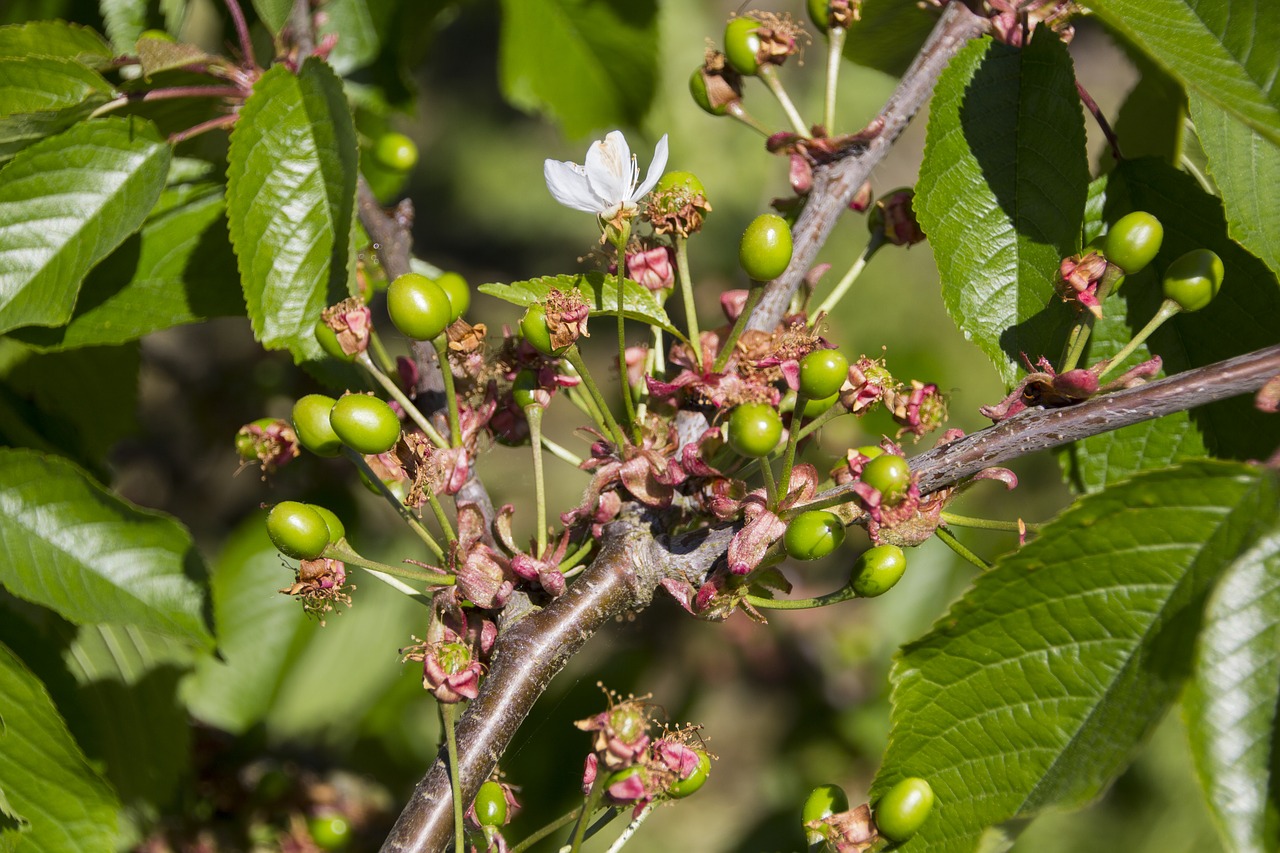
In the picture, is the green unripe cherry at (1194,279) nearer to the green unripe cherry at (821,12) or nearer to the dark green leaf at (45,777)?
the green unripe cherry at (821,12)

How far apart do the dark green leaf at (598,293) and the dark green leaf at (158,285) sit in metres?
0.54

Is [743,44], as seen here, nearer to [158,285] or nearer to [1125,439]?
[1125,439]

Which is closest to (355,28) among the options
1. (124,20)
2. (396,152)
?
(396,152)

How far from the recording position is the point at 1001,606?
982mm

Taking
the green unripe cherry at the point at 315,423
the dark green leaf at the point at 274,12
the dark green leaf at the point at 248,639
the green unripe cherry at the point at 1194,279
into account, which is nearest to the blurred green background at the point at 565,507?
the dark green leaf at the point at 248,639

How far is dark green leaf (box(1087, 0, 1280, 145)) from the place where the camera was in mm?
939

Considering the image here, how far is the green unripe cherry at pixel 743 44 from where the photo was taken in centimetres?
142

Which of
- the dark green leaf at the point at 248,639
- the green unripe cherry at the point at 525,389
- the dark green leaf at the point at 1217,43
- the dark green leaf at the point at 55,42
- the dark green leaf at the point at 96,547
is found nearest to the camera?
the dark green leaf at the point at 1217,43

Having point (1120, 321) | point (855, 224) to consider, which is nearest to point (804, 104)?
point (855, 224)

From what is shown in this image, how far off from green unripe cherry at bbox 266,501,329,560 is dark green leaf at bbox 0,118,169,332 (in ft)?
1.61

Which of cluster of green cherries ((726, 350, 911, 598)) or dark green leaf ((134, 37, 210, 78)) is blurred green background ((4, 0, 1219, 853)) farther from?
dark green leaf ((134, 37, 210, 78))

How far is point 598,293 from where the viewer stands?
1.22 meters

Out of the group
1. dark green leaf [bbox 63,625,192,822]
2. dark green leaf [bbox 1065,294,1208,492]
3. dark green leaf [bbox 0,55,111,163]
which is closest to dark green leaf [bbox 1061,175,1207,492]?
dark green leaf [bbox 1065,294,1208,492]

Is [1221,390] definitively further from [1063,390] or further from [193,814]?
[193,814]
